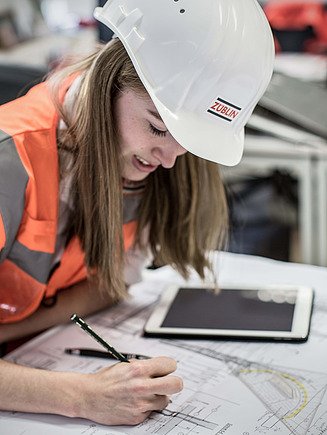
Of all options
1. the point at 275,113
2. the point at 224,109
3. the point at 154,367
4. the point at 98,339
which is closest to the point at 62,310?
the point at 98,339

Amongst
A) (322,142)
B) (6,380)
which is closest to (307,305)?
(6,380)

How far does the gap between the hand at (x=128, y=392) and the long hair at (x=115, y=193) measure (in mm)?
297

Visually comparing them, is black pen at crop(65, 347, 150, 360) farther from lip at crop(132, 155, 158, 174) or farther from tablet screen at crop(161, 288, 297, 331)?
lip at crop(132, 155, 158, 174)

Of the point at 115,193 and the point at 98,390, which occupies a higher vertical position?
the point at 115,193

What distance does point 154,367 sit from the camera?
52.7 inches

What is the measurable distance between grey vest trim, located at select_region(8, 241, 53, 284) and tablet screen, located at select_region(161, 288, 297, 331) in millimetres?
274

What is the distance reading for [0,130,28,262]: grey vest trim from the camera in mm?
1378

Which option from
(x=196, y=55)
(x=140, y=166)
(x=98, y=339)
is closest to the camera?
(x=196, y=55)

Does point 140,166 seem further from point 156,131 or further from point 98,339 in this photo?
point 98,339

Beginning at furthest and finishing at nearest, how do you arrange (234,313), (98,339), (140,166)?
(234,313)
(140,166)
(98,339)

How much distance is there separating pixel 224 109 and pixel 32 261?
457 millimetres

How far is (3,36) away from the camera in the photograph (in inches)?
133

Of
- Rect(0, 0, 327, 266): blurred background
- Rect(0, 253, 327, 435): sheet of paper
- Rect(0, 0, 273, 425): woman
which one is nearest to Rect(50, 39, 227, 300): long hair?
Rect(0, 0, 273, 425): woman

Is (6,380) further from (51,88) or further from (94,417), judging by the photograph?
(51,88)
